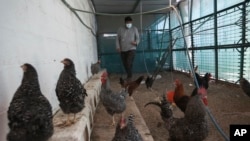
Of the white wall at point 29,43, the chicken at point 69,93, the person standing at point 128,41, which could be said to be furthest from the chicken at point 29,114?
the person standing at point 128,41

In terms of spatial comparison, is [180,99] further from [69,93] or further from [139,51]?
[139,51]

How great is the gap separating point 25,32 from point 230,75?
4.91 metres

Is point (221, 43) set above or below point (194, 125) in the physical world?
above

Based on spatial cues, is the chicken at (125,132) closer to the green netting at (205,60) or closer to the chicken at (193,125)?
the chicken at (193,125)

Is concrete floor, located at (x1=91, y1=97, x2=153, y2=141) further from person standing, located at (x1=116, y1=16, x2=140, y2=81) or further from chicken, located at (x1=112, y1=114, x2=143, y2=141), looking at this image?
person standing, located at (x1=116, y1=16, x2=140, y2=81)

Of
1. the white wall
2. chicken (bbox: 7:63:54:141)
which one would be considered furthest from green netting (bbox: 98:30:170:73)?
chicken (bbox: 7:63:54:141)

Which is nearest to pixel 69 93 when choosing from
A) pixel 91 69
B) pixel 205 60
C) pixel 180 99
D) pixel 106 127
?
pixel 106 127

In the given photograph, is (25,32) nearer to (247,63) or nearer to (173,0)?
(247,63)

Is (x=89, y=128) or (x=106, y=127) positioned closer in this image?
(x=89, y=128)

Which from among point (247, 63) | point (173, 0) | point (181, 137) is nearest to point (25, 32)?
point (181, 137)

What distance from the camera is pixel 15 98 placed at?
1199 mm

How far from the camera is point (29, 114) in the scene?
1168 mm

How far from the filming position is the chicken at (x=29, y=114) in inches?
45.4

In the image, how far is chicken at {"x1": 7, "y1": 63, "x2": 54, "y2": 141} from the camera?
45.4 inches
